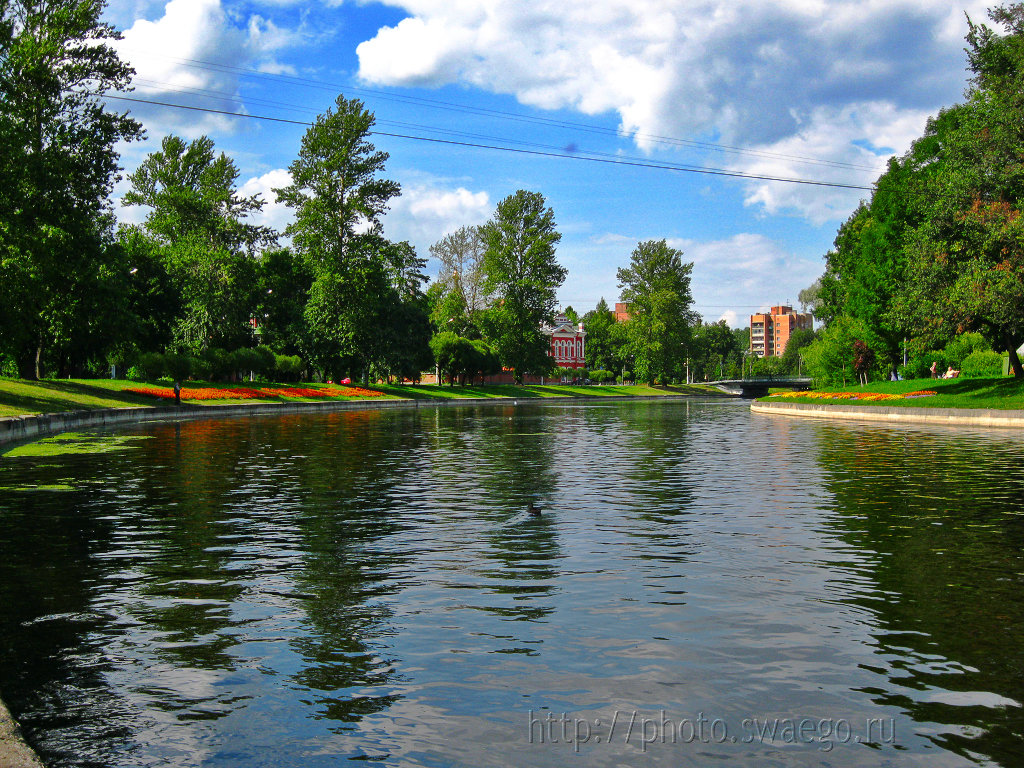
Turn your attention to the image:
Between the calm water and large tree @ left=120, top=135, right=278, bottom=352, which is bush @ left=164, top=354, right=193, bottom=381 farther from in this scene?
the calm water

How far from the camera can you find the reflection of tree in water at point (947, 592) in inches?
205

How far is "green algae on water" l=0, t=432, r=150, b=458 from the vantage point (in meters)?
22.9

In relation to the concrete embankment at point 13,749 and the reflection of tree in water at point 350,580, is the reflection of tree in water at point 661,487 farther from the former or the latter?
the concrete embankment at point 13,749

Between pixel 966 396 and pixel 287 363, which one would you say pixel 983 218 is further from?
pixel 287 363

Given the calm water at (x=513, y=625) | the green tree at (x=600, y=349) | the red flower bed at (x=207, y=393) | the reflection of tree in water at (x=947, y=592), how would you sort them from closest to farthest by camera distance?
the calm water at (x=513, y=625) < the reflection of tree in water at (x=947, y=592) < the red flower bed at (x=207, y=393) < the green tree at (x=600, y=349)

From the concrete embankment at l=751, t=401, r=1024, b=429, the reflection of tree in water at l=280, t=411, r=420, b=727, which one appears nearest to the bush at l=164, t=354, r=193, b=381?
the concrete embankment at l=751, t=401, r=1024, b=429

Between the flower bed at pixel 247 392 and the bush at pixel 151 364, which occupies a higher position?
the bush at pixel 151 364

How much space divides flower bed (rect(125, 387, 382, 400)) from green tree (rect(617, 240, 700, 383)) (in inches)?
2063

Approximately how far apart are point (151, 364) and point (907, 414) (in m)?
45.9

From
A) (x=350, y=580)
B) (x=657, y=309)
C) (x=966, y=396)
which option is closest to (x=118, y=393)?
(x=350, y=580)

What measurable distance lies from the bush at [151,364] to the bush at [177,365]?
38 centimetres

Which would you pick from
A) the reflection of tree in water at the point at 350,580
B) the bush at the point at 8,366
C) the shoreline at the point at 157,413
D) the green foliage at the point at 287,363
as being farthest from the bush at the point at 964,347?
the bush at the point at 8,366

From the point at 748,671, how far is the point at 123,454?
67.7ft

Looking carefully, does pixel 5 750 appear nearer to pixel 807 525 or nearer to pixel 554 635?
pixel 554 635
